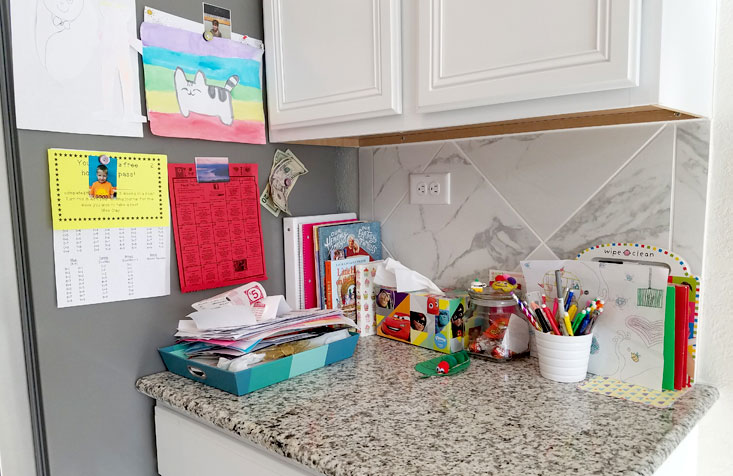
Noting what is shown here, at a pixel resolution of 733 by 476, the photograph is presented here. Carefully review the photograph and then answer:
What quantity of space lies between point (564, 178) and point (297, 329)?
70cm

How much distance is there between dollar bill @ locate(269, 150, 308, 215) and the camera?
1398mm

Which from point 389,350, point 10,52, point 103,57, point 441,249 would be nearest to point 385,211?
point 441,249

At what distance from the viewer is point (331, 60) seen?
1.17 meters

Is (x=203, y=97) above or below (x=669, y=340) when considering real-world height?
above

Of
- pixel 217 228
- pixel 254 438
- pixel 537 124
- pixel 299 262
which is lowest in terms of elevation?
pixel 254 438

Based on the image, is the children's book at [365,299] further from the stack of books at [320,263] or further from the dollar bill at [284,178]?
the dollar bill at [284,178]

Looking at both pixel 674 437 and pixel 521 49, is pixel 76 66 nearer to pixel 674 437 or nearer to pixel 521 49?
pixel 521 49

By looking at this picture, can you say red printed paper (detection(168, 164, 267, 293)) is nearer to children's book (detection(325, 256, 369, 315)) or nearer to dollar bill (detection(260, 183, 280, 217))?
dollar bill (detection(260, 183, 280, 217))

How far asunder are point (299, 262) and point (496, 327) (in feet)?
1.84

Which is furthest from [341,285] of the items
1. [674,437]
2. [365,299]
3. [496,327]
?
[674,437]

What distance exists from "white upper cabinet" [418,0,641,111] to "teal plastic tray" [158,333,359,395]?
574 millimetres

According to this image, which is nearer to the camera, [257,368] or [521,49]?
[521,49]

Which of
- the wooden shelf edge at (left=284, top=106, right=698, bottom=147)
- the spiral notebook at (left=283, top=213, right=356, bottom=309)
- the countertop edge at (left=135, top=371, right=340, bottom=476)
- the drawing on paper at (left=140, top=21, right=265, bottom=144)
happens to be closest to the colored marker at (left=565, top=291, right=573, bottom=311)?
the wooden shelf edge at (left=284, top=106, right=698, bottom=147)

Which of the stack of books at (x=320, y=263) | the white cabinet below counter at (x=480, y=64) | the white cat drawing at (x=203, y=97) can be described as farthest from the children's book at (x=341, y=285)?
the white cat drawing at (x=203, y=97)
